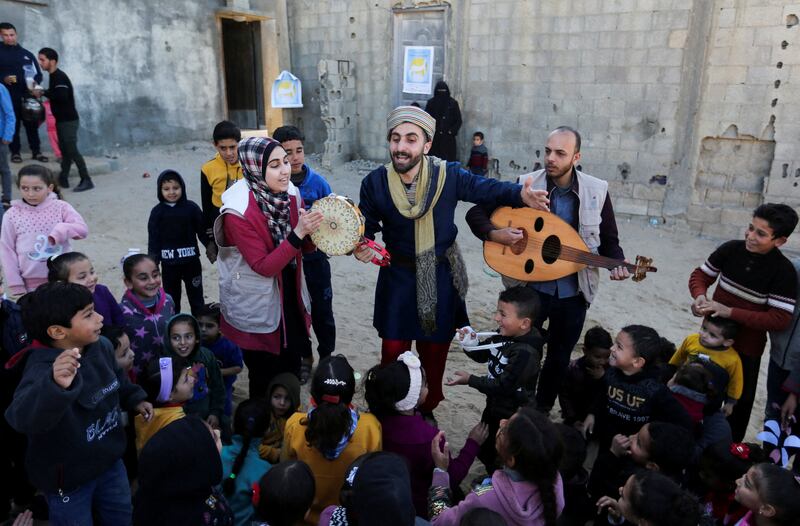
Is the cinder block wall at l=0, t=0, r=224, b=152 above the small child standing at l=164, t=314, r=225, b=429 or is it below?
above

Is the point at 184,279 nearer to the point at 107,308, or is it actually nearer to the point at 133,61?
the point at 107,308

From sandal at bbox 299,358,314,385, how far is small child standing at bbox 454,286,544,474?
1.55m

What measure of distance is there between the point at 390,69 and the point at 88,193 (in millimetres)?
5974

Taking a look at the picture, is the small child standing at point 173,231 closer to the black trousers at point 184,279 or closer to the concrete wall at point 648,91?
the black trousers at point 184,279

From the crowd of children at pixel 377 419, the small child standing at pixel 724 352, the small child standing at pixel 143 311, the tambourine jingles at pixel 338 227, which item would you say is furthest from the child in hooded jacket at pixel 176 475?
the small child standing at pixel 724 352

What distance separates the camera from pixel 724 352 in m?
3.17

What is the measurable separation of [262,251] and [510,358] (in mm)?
1423

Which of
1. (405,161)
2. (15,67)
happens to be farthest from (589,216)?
(15,67)

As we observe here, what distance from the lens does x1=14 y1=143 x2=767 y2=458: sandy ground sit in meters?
4.56

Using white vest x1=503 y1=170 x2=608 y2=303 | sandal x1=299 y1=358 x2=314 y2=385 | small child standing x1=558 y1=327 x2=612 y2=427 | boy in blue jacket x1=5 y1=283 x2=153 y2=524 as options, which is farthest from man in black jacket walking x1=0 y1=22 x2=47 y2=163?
small child standing x1=558 y1=327 x2=612 y2=427

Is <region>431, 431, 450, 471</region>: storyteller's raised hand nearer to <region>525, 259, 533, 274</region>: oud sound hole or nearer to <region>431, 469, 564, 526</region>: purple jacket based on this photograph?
<region>431, 469, 564, 526</region>: purple jacket

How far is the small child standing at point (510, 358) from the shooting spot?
9.32 ft

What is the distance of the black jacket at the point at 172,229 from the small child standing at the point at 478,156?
6.52m

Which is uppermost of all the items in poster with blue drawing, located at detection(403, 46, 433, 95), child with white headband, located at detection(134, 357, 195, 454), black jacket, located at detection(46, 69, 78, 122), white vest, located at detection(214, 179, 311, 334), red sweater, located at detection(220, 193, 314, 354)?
poster with blue drawing, located at detection(403, 46, 433, 95)
